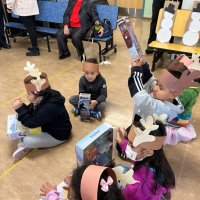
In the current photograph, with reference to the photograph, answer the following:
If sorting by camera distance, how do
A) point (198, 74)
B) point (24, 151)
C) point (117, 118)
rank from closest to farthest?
1. point (198, 74)
2. point (24, 151)
3. point (117, 118)

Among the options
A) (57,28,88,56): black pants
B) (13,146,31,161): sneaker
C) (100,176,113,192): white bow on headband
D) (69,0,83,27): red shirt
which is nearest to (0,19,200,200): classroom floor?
(13,146,31,161): sneaker

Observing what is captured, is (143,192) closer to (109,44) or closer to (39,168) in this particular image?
(39,168)

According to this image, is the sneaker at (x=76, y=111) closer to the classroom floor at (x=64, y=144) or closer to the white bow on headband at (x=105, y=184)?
the classroom floor at (x=64, y=144)

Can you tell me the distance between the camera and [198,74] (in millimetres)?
1301

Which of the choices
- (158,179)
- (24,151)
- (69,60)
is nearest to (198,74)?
(158,179)

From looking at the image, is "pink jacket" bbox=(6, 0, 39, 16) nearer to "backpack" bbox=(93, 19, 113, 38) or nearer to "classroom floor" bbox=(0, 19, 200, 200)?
"classroom floor" bbox=(0, 19, 200, 200)

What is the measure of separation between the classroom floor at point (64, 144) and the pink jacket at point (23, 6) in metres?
0.63

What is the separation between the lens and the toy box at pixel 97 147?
144cm

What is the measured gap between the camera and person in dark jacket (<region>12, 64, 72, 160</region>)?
1655 mm

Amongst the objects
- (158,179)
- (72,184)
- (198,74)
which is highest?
(198,74)

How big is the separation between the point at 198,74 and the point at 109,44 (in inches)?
101

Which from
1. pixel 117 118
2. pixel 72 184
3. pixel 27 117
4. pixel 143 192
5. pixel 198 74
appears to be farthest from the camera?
pixel 117 118

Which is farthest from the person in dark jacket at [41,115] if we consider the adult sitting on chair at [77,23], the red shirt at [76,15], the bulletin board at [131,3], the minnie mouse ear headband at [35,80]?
the bulletin board at [131,3]

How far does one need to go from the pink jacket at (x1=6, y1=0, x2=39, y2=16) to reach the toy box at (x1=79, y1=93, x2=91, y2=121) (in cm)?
212
